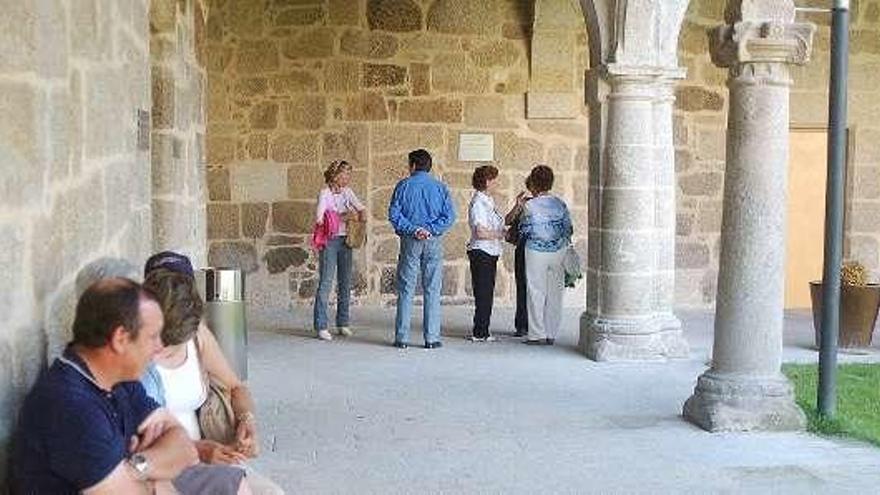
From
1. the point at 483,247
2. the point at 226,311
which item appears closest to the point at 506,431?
the point at 226,311

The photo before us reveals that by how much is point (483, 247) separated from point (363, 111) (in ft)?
8.11

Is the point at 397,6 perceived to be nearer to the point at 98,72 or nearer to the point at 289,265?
the point at 289,265

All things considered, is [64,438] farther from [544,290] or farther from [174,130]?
[544,290]

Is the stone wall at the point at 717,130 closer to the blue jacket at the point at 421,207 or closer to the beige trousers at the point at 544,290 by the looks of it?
the beige trousers at the point at 544,290

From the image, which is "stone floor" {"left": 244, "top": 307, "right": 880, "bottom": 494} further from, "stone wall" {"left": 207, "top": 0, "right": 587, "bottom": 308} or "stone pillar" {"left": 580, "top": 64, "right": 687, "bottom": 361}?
"stone wall" {"left": 207, "top": 0, "right": 587, "bottom": 308}

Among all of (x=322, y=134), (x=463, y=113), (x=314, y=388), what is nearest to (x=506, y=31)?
(x=463, y=113)

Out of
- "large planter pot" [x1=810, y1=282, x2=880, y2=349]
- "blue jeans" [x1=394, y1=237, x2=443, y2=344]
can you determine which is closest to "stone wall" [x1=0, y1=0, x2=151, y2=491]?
"blue jeans" [x1=394, y1=237, x2=443, y2=344]

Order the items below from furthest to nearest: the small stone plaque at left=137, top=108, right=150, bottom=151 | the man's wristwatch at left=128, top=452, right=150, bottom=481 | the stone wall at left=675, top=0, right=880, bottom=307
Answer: the stone wall at left=675, top=0, right=880, bottom=307, the small stone plaque at left=137, top=108, right=150, bottom=151, the man's wristwatch at left=128, top=452, right=150, bottom=481

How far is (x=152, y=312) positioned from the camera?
235cm

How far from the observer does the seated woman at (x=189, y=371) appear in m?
3.00

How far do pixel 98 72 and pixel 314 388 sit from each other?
3600 mm

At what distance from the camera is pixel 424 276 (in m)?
7.96

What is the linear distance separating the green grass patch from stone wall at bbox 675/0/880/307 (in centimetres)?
336

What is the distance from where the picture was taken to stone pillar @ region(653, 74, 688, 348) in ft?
25.3
